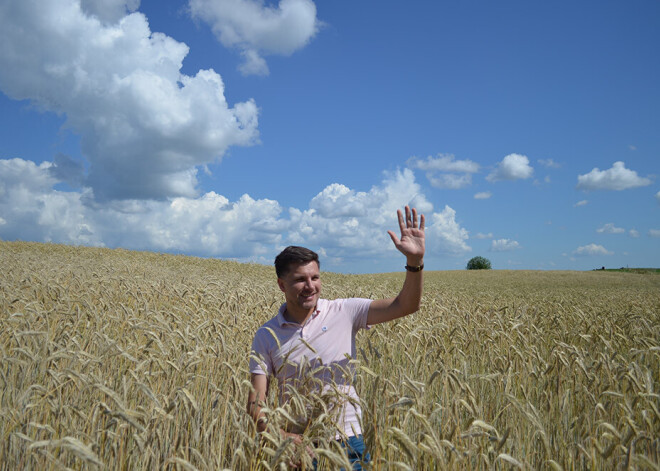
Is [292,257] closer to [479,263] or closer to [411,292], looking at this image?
[411,292]

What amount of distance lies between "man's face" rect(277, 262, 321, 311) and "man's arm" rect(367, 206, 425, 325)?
0.47m

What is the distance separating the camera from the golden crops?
6.48 feet

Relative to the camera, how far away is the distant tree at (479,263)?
7444 cm

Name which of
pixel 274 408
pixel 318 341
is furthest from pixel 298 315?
pixel 274 408

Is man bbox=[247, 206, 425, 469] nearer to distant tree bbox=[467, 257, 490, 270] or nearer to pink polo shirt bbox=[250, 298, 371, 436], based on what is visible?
pink polo shirt bbox=[250, 298, 371, 436]

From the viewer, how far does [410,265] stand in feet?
9.32

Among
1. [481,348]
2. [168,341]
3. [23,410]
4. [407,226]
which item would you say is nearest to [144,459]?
[23,410]

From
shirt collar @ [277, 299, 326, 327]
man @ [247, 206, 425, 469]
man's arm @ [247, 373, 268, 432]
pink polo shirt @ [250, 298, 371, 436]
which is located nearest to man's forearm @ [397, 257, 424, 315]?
man @ [247, 206, 425, 469]

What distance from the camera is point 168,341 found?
13.3ft

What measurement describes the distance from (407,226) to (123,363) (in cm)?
287

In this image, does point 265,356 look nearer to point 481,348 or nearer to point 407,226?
point 407,226

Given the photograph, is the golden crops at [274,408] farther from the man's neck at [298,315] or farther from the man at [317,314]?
the man's neck at [298,315]

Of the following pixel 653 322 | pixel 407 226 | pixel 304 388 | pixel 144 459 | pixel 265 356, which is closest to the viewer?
pixel 144 459

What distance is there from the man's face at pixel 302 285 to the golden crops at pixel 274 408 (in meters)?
0.55
